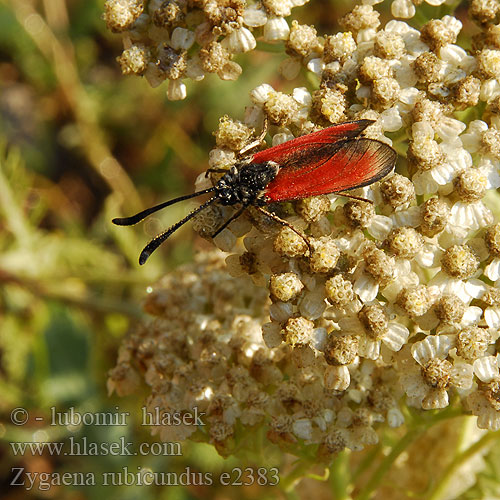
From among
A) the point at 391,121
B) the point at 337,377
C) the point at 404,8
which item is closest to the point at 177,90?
the point at 391,121

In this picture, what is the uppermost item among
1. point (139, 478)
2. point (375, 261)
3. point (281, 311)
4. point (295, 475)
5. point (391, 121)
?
point (391, 121)

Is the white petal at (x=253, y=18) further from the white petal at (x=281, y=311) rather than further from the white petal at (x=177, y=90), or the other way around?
the white petal at (x=281, y=311)

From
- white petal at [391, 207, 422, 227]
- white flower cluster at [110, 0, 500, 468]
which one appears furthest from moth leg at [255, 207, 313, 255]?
white petal at [391, 207, 422, 227]

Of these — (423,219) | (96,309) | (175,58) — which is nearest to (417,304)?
(423,219)

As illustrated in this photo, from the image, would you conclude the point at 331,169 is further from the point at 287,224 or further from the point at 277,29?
the point at 277,29

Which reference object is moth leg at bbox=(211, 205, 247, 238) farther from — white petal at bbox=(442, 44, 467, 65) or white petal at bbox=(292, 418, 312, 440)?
white petal at bbox=(442, 44, 467, 65)

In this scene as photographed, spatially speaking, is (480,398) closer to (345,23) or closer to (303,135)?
(303,135)

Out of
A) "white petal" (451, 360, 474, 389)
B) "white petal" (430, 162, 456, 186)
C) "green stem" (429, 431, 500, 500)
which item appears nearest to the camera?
"white petal" (451, 360, 474, 389)
